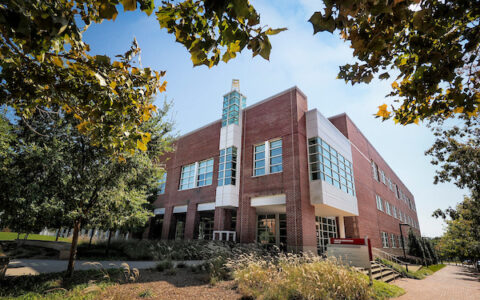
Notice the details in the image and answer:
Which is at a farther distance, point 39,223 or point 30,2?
point 39,223

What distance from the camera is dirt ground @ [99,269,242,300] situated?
6.41m

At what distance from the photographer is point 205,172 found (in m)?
20.6

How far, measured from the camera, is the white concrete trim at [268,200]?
14.9 meters

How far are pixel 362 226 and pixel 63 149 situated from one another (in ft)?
68.3

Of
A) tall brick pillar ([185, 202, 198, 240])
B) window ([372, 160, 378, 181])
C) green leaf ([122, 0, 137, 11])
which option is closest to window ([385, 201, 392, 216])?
window ([372, 160, 378, 181])

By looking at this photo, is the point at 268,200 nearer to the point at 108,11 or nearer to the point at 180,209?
the point at 180,209

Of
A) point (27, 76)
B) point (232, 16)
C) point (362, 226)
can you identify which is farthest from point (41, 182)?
point (362, 226)

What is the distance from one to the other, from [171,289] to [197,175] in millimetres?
14259

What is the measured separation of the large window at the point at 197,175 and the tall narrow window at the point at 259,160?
4546mm

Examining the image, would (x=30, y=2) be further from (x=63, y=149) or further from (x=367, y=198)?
(x=367, y=198)

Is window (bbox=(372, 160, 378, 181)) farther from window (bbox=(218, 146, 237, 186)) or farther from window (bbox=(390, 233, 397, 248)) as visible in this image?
window (bbox=(218, 146, 237, 186))

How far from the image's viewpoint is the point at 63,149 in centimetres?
779

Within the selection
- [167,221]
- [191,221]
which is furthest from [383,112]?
[167,221]

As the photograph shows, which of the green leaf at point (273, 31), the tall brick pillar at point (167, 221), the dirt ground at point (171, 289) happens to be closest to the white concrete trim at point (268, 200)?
the dirt ground at point (171, 289)
